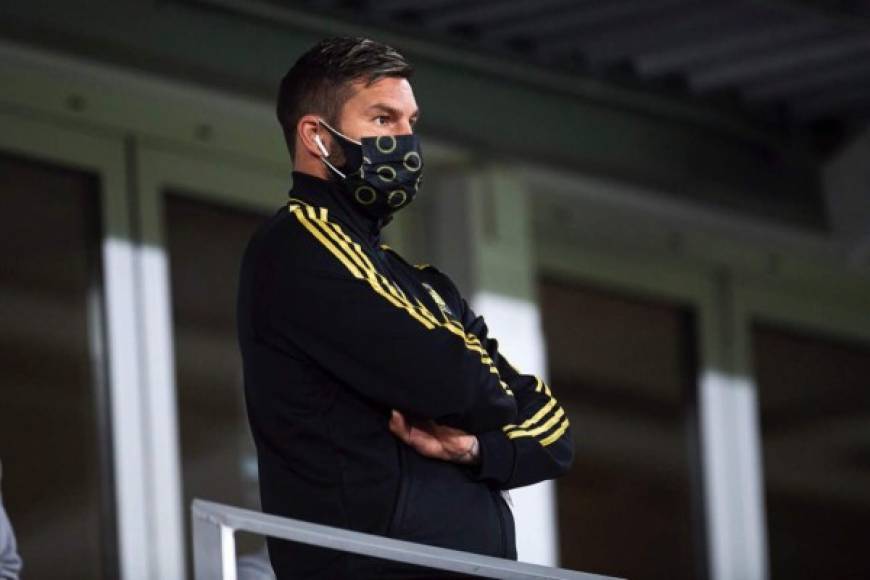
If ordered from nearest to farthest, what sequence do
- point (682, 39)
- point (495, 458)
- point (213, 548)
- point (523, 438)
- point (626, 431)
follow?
point (213, 548), point (495, 458), point (523, 438), point (682, 39), point (626, 431)

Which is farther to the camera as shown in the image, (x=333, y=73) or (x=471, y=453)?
(x=333, y=73)

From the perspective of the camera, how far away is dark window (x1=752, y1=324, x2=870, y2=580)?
456 inches

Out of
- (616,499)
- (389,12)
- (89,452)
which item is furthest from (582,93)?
(89,452)

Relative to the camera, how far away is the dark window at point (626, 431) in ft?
34.6

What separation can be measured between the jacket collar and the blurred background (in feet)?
10.5

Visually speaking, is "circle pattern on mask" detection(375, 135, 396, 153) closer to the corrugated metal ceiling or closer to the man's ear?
the man's ear

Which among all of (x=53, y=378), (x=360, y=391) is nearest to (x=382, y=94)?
(x=360, y=391)

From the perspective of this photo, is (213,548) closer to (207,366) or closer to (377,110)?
(377,110)

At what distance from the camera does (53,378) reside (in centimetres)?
848

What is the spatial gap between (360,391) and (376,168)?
55 cm

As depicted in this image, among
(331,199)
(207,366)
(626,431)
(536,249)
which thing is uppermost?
(536,249)

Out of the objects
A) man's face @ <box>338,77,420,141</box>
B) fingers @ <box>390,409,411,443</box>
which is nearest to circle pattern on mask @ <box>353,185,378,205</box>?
man's face @ <box>338,77,420,141</box>

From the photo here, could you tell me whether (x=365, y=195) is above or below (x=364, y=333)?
above

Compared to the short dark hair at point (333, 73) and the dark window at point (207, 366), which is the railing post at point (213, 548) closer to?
the short dark hair at point (333, 73)
